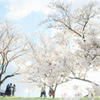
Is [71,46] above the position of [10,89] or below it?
above

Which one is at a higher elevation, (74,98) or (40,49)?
(40,49)

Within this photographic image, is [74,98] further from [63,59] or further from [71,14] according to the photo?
[71,14]

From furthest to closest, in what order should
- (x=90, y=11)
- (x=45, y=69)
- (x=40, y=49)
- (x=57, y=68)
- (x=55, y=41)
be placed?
(x=40, y=49) → (x=55, y=41) → (x=90, y=11) → (x=45, y=69) → (x=57, y=68)

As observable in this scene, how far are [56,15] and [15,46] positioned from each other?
41.8 ft

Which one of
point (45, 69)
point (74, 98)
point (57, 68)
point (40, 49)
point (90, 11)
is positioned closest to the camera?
point (74, 98)

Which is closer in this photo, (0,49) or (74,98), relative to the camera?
(74,98)

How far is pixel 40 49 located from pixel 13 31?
25.1 feet

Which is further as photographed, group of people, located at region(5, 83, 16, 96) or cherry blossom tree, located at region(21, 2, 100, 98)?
group of people, located at region(5, 83, 16, 96)

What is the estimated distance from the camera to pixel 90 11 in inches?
562

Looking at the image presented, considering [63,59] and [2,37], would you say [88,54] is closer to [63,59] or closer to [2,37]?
[63,59]

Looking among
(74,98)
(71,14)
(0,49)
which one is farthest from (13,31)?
(74,98)

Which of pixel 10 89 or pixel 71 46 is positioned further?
pixel 10 89

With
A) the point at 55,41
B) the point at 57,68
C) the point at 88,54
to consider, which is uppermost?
the point at 55,41

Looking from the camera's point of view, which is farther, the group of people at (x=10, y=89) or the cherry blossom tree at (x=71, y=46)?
the group of people at (x=10, y=89)
